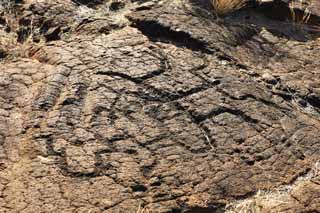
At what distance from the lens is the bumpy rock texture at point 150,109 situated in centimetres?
330

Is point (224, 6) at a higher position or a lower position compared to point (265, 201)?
higher

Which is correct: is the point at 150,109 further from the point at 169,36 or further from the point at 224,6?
the point at 224,6

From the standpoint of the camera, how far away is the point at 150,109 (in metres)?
3.73

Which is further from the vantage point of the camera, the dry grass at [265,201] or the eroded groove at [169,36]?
the eroded groove at [169,36]

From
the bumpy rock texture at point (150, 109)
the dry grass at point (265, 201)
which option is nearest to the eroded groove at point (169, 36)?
the bumpy rock texture at point (150, 109)

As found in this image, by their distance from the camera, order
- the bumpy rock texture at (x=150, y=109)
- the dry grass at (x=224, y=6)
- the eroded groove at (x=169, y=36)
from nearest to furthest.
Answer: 1. the bumpy rock texture at (x=150, y=109)
2. the eroded groove at (x=169, y=36)
3. the dry grass at (x=224, y=6)

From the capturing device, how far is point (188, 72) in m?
4.03

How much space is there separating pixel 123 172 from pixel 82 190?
273mm

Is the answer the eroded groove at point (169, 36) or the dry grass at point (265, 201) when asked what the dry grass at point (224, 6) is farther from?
the dry grass at point (265, 201)

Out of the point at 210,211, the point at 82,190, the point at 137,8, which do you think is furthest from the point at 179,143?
the point at 137,8

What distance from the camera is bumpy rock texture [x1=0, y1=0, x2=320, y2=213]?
3.30 m

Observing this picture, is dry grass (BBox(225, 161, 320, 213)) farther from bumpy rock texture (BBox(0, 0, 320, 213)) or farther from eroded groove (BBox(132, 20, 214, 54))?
eroded groove (BBox(132, 20, 214, 54))

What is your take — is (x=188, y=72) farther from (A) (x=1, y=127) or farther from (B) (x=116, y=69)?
(A) (x=1, y=127)

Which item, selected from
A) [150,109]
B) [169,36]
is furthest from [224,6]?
[150,109]
